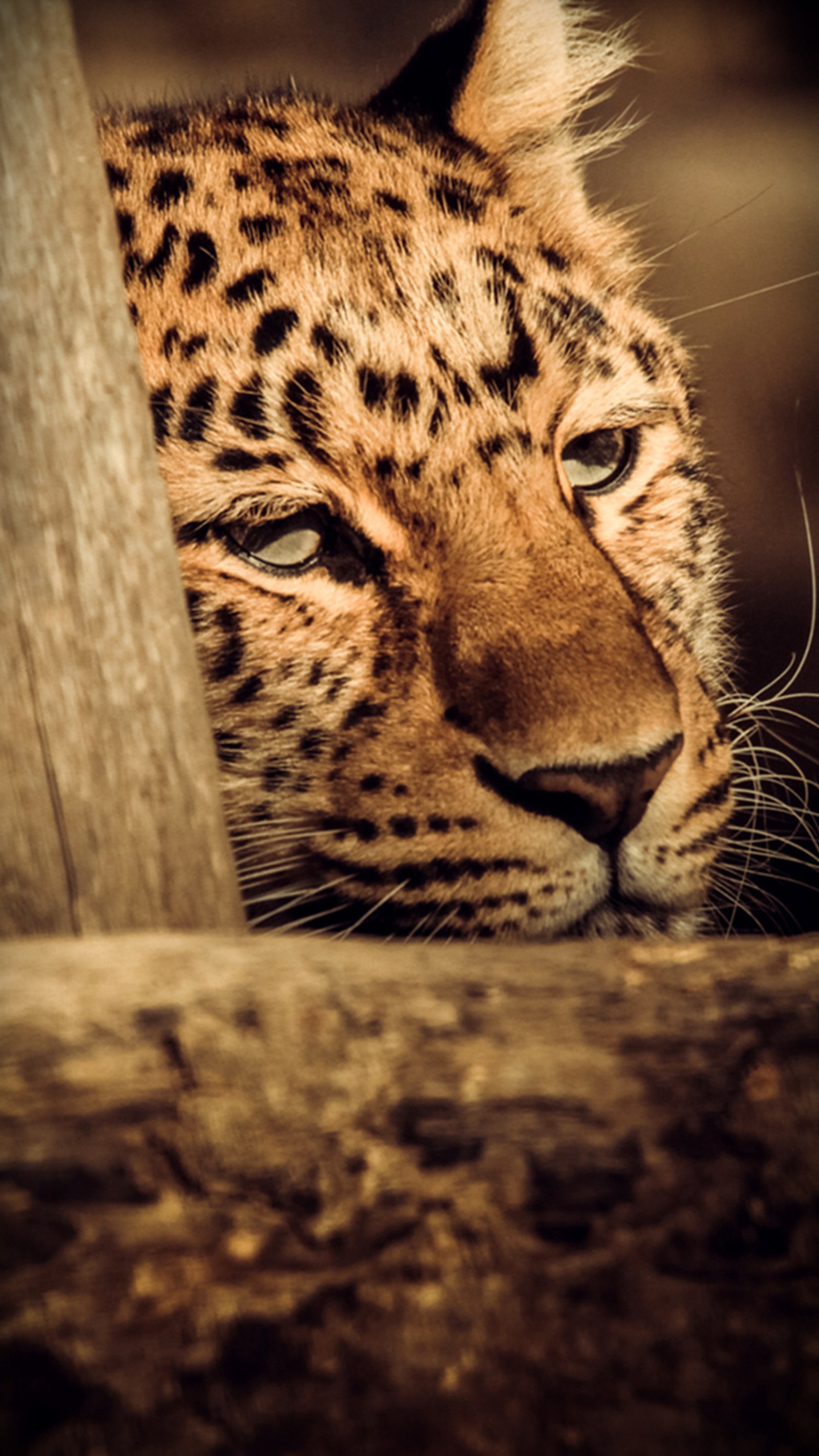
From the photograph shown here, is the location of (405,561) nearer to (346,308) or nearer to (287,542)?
(287,542)

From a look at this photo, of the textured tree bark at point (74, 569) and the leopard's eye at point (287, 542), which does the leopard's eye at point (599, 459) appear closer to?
the leopard's eye at point (287, 542)

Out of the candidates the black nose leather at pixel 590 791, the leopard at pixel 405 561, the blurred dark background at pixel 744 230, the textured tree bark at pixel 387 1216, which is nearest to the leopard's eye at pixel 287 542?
the leopard at pixel 405 561

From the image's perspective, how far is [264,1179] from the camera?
2.59 feet

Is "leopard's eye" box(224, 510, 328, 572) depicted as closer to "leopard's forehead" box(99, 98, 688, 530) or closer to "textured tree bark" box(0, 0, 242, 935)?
"leopard's forehead" box(99, 98, 688, 530)

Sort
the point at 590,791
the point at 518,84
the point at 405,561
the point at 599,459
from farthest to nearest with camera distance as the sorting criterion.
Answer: the point at 518,84 < the point at 599,459 < the point at 405,561 < the point at 590,791

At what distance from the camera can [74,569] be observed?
989 mm

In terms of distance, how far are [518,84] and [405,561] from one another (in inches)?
45.3

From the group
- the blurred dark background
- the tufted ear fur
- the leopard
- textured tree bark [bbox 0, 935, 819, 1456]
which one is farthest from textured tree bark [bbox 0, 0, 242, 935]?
the blurred dark background

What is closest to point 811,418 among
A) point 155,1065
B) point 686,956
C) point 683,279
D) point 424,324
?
point 683,279

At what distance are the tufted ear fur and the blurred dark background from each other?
89 millimetres

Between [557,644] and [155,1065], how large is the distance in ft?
2.66

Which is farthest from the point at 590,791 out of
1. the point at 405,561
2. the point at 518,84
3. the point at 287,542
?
the point at 518,84

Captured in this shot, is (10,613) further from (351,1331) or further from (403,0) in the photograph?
(403,0)

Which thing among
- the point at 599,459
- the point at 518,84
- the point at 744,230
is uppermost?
the point at 518,84
